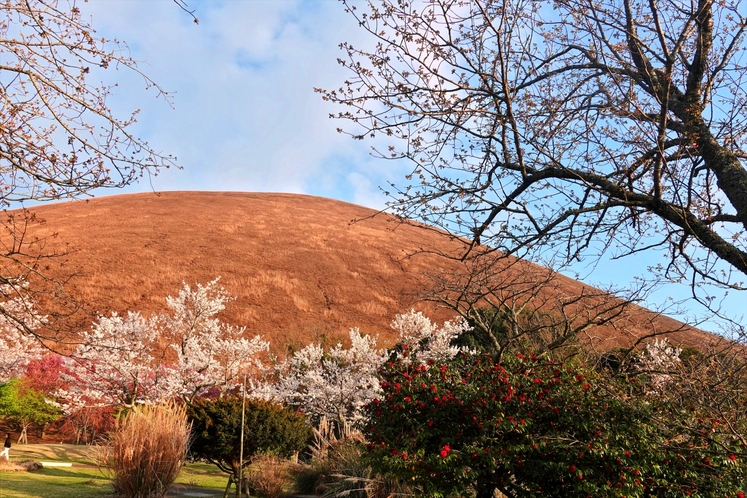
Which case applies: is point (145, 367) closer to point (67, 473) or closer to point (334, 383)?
point (67, 473)

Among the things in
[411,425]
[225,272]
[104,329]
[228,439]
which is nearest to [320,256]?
[225,272]

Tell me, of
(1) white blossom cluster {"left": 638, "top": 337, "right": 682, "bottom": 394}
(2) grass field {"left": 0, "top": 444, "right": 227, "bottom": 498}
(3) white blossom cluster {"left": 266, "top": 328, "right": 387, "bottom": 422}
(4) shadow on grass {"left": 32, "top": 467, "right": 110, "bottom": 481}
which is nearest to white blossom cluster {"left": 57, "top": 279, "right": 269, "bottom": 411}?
(3) white blossom cluster {"left": 266, "top": 328, "right": 387, "bottom": 422}

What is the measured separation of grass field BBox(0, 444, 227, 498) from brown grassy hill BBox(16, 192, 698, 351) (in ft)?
40.9

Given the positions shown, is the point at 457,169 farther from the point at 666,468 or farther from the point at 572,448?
the point at 666,468

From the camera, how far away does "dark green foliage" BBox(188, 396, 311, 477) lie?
11.0m

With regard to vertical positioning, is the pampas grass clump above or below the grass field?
above

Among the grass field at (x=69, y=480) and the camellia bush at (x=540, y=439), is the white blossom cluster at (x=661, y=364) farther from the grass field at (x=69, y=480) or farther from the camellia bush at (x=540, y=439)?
the grass field at (x=69, y=480)

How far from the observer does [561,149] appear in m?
5.46

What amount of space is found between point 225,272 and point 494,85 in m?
45.0

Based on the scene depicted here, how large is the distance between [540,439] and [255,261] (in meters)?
47.2

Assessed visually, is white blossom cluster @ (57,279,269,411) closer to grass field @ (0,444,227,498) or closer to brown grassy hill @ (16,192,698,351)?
grass field @ (0,444,227,498)

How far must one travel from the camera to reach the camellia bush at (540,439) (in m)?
6.46

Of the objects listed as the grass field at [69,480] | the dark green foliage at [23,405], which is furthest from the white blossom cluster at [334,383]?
the dark green foliage at [23,405]

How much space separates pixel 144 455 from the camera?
8016 mm
